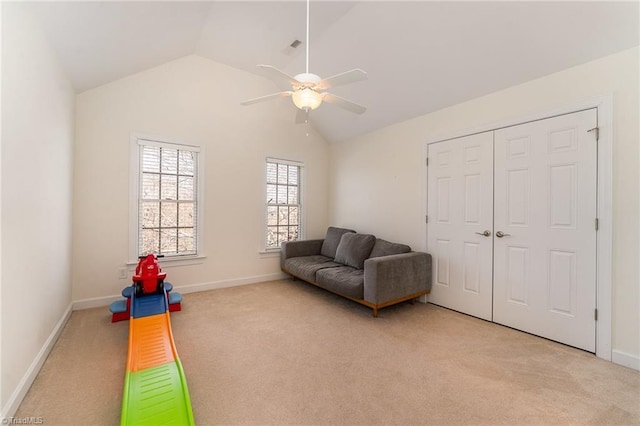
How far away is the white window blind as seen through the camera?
3.69m

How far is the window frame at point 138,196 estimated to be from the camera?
3555 millimetres

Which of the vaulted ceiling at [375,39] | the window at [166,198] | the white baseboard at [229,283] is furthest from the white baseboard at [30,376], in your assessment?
the vaulted ceiling at [375,39]

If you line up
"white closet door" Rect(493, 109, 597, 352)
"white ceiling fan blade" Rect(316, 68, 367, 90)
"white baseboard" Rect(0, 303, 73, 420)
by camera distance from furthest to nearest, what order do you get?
"white closet door" Rect(493, 109, 597, 352)
"white ceiling fan blade" Rect(316, 68, 367, 90)
"white baseboard" Rect(0, 303, 73, 420)

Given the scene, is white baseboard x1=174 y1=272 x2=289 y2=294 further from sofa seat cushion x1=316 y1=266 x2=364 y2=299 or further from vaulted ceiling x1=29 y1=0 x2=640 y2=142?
vaulted ceiling x1=29 y1=0 x2=640 y2=142

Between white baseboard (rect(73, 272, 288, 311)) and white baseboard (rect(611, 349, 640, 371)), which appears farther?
white baseboard (rect(73, 272, 288, 311))

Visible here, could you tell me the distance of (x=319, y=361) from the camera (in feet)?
7.28

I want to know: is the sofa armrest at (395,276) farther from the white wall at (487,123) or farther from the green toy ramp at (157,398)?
the green toy ramp at (157,398)

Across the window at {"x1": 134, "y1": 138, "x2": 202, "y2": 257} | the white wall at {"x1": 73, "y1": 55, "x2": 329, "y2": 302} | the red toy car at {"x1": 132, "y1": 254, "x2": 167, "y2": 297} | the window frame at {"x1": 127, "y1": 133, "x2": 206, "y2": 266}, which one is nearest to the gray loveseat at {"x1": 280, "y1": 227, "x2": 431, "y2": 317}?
the white wall at {"x1": 73, "y1": 55, "x2": 329, "y2": 302}

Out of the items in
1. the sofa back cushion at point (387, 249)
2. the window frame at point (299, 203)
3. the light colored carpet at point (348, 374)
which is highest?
the window frame at point (299, 203)

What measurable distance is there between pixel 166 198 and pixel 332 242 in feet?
8.64

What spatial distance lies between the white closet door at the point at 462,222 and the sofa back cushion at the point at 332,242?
1.50 m

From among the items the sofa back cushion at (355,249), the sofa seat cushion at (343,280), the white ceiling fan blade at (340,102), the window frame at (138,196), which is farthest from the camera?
the sofa back cushion at (355,249)

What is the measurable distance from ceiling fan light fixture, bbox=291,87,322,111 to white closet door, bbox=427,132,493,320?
221 cm

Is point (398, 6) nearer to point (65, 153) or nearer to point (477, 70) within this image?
point (477, 70)
